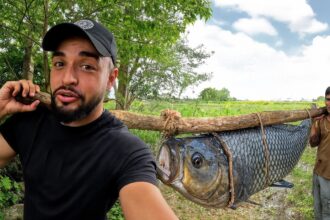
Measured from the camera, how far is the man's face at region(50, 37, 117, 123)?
1.38 m

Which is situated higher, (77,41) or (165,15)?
(165,15)

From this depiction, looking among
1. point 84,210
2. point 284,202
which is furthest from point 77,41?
point 284,202

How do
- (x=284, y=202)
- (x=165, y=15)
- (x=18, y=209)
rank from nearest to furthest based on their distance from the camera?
(x=18, y=209), (x=165, y=15), (x=284, y=202)

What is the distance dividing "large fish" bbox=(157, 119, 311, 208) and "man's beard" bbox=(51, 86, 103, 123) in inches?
43.6

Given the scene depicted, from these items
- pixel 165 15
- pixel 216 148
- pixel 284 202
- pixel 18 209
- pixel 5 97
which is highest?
pixel 165 15

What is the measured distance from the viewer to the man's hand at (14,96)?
64.4 inches

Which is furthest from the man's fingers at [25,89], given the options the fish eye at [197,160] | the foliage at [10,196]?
the foliage at [10,196]

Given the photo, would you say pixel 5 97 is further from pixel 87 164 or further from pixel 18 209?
pixel 18 209

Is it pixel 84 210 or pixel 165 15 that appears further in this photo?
pixel 165 15

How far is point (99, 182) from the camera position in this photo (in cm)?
129

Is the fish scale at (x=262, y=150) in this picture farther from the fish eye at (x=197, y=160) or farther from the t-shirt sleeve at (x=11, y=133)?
the t-shirt sleeve at (x=11, y=133)

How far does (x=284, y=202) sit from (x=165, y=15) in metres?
4.45

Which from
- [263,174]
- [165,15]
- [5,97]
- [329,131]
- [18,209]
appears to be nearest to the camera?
[5,97]

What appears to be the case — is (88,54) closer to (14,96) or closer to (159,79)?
(14,96)
